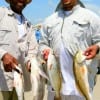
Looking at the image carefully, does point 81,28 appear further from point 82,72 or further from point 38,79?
point 38,79

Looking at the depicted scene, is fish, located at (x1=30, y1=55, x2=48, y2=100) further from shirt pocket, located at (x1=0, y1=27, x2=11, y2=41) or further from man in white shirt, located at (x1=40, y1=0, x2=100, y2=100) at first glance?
shirt pocket, located at (x1=0, y1=27, x2=11, y2=41)

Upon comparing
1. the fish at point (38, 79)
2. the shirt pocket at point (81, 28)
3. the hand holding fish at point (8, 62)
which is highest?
the shirt pocket at point (81, 28)

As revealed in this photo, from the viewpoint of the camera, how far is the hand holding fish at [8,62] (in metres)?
7.51

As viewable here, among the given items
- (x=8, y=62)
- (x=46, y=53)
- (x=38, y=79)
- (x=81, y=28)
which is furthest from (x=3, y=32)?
(x=81, y=28)

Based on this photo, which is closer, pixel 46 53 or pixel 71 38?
pixel 46 53

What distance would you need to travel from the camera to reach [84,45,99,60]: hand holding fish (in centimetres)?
743

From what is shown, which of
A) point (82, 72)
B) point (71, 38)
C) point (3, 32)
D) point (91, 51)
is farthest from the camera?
point (3, 32)

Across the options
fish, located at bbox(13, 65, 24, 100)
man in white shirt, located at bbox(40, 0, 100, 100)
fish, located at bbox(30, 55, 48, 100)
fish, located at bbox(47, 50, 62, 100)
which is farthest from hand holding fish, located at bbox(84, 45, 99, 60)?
fish, located at bbox(13, 65, 24, 100)

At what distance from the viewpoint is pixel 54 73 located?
24.9ft

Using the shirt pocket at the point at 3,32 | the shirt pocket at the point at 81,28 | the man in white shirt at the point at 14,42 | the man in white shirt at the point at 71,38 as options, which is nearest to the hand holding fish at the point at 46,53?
the man in white shirt at the point at 71,38

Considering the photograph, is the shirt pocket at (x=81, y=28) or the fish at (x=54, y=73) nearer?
the fish at (x=54, y=73)

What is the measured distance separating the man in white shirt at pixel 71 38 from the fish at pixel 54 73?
0.22ft

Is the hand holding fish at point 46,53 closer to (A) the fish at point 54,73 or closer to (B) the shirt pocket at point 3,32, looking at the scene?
(A) the fish at point 54,73

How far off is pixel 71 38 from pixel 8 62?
104 cm
